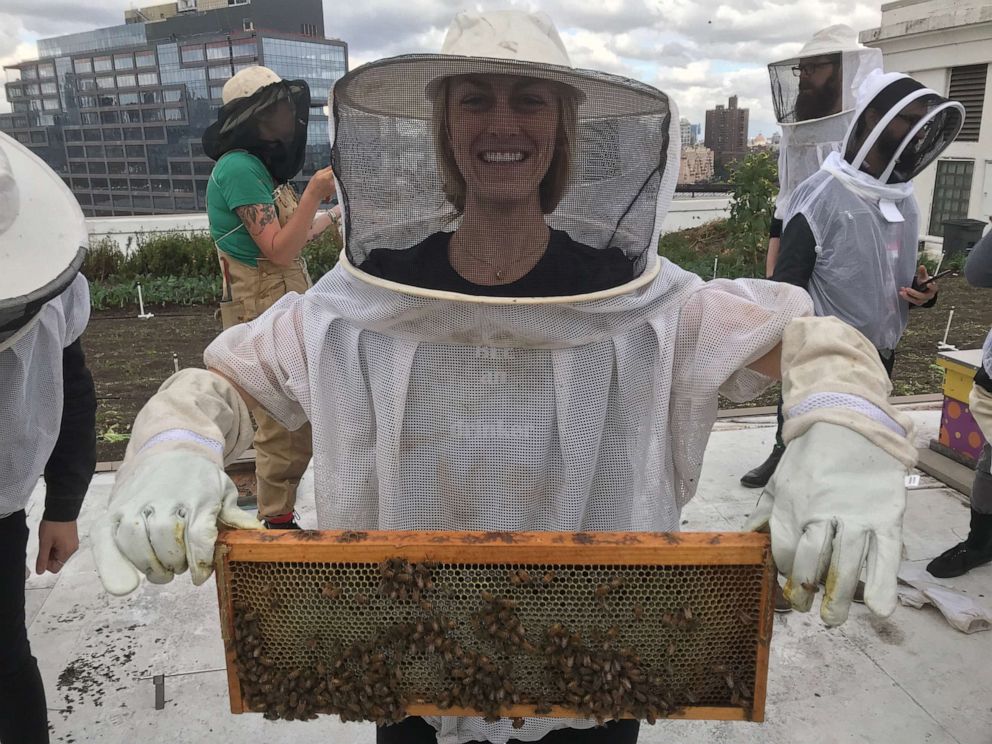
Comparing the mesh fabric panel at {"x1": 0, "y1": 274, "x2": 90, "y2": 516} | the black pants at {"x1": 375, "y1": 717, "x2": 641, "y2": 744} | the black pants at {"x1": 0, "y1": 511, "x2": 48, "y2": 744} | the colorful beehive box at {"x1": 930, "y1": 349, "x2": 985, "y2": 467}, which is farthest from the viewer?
the colorful beehive box at {"x1": 930, "y1": 349, "x2": 985, "y2": 467}

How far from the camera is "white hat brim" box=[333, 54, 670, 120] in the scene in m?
1.37

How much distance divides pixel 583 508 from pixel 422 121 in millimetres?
941

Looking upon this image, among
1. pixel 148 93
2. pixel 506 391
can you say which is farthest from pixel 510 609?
pixel 148 93

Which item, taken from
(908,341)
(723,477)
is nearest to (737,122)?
(908,341)

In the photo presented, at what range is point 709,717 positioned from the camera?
1478 mm

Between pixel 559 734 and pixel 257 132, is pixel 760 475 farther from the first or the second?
pixel 257 132

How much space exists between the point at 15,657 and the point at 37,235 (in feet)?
4.22

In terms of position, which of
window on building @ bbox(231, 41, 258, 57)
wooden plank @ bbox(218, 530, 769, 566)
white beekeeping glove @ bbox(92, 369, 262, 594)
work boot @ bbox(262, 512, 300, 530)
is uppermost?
window on building @ bbox(231, 41, 258, 57)

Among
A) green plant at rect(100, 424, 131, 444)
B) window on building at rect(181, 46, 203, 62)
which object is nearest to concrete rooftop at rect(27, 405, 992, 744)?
green plant at rect(100, 424, 131, 444)

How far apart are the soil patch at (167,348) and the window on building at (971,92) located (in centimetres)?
676

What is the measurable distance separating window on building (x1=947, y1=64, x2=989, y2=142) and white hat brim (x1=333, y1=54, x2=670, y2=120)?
17487 mm

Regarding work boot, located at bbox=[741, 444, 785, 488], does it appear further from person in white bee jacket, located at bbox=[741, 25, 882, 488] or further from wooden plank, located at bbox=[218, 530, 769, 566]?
wooden plank, located at bbox=[218, 530, 769, 566]

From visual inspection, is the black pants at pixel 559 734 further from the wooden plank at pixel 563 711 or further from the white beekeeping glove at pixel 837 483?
the white beekeeping glove at pixel 837 483

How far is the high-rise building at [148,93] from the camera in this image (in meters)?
57.2
